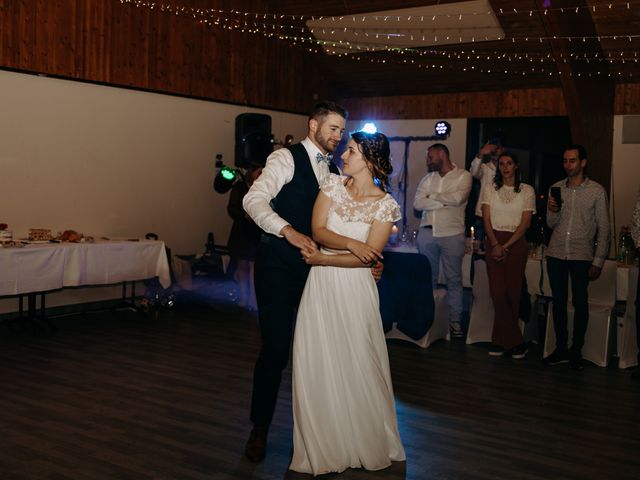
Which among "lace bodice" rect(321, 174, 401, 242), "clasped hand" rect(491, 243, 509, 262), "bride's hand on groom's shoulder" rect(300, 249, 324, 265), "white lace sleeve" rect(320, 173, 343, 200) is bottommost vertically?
"clasped hand" rect(491, 243, 509, 262)

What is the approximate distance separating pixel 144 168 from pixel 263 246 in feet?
18.0

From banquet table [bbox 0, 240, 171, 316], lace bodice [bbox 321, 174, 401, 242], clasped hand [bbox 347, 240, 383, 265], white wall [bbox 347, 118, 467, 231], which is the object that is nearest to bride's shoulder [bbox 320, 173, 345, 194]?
lace bodice [bbox 321, 174, 401, 242]

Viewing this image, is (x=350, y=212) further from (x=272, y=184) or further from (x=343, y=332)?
(x=343, y=332)

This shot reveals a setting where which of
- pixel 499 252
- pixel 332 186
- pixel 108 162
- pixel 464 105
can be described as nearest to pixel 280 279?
pixel 332 186

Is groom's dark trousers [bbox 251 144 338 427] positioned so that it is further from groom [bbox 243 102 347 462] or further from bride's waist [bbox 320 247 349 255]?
bride's waist [bbox 320 247 349 255]

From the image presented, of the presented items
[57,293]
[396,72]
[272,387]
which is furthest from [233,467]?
[396,72]

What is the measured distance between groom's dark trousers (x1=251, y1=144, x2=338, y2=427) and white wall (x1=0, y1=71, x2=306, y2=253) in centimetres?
464

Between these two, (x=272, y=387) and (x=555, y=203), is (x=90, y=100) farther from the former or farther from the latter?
(x=272, y=387)

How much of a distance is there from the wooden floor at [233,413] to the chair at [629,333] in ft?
0.85

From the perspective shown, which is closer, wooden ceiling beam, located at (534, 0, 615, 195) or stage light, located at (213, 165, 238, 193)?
wooden ceiling beam, located at (534, 0, 615, 195)

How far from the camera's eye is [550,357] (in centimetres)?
574

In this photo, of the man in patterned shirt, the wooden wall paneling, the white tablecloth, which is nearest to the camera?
the man in patterned shirt

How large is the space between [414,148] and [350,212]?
7.64 meters

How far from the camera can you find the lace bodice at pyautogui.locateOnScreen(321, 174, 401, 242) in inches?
128
